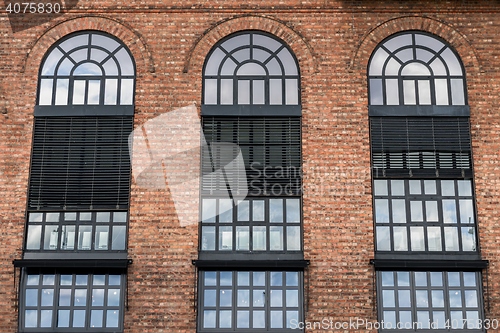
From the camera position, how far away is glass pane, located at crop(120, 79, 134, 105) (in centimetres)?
1729

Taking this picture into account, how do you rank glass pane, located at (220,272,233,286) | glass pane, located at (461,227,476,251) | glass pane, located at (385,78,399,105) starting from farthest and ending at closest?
glass pane, located at (385,78,399,105) → glass pane, located at (461,227,476,251) → glass pane, located at (220,272,233,286)

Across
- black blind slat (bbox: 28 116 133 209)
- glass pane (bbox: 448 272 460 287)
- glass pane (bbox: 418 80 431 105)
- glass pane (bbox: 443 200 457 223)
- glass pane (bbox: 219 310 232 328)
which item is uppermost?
A: glass pane (bbox: 418 80 431 105)

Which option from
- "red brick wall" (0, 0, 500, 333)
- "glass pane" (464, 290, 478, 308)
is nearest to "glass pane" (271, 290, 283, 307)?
"red brick wall" (0, 0, 500, 333)

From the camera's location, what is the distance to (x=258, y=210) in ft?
54.7

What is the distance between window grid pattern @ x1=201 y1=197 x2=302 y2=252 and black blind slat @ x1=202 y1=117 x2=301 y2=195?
34cm

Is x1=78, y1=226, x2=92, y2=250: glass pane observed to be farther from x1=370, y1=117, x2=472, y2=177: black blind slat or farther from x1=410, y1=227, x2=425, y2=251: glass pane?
x1=410, y1=227, x2=425, y2=251: glass pane

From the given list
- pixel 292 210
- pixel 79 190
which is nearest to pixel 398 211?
pixel 292 210

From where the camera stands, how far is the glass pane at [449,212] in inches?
649

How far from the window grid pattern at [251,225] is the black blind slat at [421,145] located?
269cm

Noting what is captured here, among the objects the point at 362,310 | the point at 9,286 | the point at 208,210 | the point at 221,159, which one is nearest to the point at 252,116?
the point at 221,159

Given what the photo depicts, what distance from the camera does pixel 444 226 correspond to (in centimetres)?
1644

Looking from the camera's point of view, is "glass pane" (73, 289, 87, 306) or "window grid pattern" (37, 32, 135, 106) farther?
"window grid pattern" (37, 32, 135, 106)

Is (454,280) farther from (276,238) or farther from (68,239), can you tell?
(68,239)

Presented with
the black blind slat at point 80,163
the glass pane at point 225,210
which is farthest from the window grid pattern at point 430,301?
the black blind slat at point 80,163
